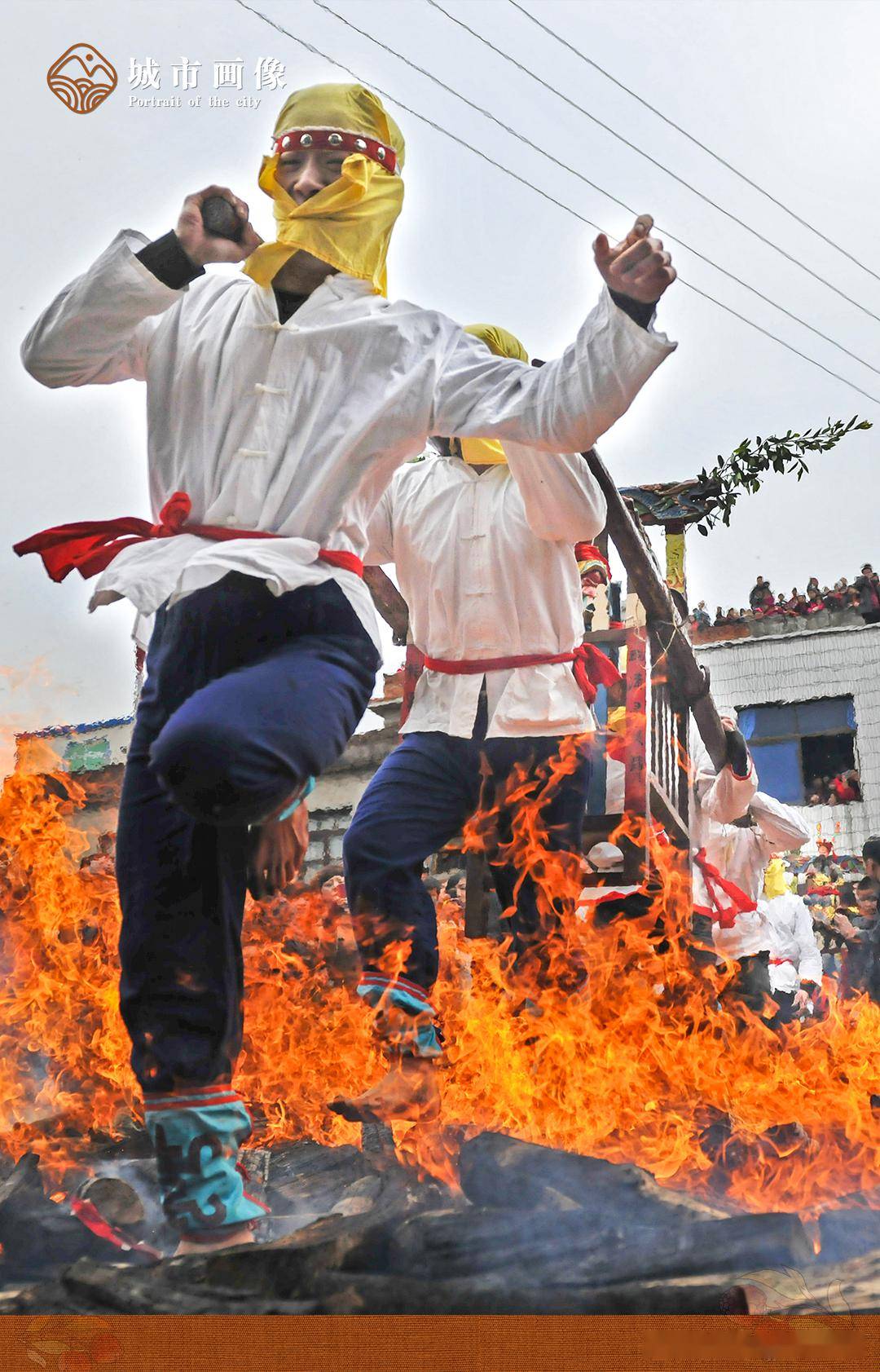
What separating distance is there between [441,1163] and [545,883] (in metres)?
0.60

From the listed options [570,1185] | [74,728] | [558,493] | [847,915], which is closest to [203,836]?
[74,728]

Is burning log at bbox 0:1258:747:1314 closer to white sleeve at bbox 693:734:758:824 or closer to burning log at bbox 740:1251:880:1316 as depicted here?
burning log at bbox 740:1251:880:1316

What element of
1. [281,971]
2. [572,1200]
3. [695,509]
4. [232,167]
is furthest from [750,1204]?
[232,167]

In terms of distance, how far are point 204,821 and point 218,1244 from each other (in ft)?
2.31

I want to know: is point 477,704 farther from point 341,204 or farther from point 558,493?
point 341,204

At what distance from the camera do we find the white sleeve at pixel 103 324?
2498mm

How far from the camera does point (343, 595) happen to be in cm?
243

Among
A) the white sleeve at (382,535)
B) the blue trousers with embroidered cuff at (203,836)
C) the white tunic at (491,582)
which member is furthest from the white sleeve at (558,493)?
the blue trousers with embroidered cuff at (203,836)

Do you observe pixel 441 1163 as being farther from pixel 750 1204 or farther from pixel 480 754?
pixel 480 754

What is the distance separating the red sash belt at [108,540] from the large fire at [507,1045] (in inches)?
22.6

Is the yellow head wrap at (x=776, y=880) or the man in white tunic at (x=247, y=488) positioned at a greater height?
the man in white tunic at (x=247, y=488)

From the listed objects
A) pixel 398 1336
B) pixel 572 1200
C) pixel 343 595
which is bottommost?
pixel 398 1336

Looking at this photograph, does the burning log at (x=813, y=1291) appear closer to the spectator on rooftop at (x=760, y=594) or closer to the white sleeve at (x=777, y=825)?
the white sleeve at (x=777, y=825)

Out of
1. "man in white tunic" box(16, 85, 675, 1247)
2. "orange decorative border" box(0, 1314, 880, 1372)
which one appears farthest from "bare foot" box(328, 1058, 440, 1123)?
"orange decorative border" box(0, 1314, 880, 1372)
